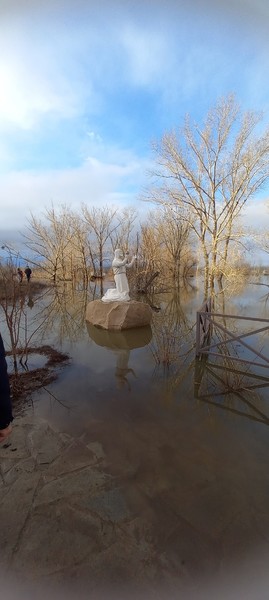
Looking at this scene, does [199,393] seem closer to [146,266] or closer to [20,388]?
[20,388]

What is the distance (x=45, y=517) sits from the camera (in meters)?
2.11

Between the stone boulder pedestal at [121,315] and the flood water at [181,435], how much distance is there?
1773mm

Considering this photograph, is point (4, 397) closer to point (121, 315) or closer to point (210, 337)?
point (210, 337)

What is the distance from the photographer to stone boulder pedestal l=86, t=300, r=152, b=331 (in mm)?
8500

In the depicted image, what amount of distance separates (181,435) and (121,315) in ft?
18.3

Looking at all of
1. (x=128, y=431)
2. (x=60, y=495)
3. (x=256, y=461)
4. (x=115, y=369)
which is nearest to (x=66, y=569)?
(x=60, y=495)

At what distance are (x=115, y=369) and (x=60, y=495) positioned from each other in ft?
10.1

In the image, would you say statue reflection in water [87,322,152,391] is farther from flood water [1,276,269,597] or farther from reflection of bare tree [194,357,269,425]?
reflection of bare tree [194,357,269,425]

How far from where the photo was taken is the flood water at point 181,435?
1965 millimetres

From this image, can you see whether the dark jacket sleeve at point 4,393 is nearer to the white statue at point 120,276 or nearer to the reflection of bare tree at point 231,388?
the reflection of bare tree at point 231,388

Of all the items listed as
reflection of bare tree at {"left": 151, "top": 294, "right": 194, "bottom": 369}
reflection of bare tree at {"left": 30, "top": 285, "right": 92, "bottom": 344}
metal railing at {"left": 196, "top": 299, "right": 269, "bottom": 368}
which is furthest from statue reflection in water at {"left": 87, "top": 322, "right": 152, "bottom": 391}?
metal railing at {"left": 196, "top": 299, "right": 269, "bottom": 368}

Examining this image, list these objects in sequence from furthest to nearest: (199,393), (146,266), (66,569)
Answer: (146,266) < (199,393) < (66,569)

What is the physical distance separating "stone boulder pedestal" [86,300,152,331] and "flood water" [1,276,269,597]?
1.77m

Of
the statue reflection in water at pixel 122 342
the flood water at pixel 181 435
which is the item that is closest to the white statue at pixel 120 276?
the statue reflection in water at pixel 122 342
